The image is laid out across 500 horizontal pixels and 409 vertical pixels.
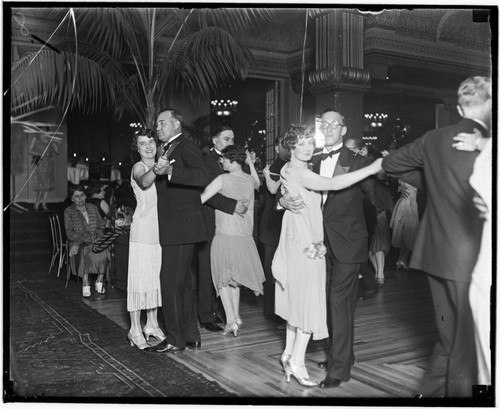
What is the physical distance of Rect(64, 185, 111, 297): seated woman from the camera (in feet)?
22.2

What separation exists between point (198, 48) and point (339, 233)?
323cm

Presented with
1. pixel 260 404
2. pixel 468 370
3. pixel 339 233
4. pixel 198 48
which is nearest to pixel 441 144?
pixel 339 233

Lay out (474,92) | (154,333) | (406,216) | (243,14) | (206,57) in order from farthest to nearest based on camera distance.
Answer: (406,216), (206,57), (154,333), (243,14), (474,92)

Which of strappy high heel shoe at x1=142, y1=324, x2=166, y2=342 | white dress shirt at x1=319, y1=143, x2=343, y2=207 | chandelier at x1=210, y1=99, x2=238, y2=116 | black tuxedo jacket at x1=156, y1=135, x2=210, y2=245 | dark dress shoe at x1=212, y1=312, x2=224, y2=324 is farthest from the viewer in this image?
chandelier at x1=210, y1=99, x2=238, y2=116

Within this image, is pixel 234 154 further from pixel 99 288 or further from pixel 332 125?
pixel 99 288

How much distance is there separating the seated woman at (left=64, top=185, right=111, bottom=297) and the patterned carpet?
1.08 metres

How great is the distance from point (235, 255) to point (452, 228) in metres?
2.13

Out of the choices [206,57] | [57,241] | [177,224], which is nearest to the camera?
[177,224]

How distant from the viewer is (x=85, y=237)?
6.88 m

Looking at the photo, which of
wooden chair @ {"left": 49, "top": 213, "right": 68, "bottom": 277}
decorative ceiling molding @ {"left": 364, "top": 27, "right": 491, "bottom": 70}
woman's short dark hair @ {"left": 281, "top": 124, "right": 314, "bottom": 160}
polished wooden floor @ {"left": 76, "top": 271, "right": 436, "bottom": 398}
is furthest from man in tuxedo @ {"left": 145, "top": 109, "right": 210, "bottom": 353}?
wooden chair @ {"left": 49, "top": 213, "right": 68, "bottom": 277}

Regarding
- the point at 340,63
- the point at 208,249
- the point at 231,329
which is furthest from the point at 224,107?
the point at 231,329

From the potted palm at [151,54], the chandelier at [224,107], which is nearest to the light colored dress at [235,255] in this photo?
the potted palm at [151,54]

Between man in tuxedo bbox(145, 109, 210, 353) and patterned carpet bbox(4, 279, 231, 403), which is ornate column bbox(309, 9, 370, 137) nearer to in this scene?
man in tuxedo bbox(145, 109, 210, 353)

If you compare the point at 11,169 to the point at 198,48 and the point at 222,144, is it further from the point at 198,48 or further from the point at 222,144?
the point at 198,48
